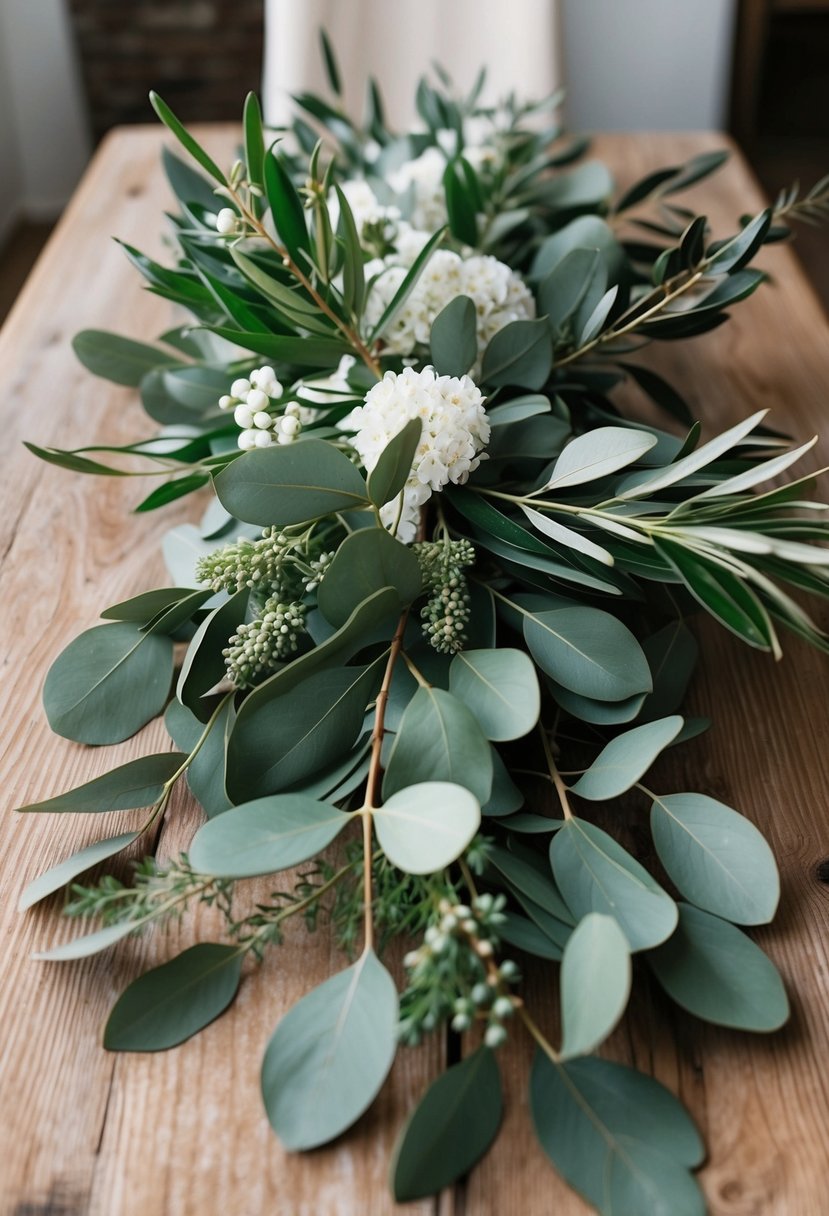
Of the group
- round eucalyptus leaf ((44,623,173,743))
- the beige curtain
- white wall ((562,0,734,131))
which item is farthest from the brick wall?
round eucalyptus leaf ((44,623,173,743))

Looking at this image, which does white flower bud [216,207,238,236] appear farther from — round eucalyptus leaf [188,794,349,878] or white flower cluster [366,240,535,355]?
round eucalyptus leaf [188,794,349,878]

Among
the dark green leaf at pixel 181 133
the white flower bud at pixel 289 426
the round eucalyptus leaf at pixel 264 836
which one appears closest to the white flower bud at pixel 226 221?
the dark green leaf at pixel 181 133

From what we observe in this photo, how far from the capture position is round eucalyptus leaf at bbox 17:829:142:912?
59cm

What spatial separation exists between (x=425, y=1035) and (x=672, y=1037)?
0.39 feet

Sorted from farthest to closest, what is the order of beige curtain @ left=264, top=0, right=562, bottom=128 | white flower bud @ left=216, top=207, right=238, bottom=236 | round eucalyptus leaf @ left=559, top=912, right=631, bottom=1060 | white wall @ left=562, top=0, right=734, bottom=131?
white wall @ left=562, top=0, right=734, bottom=131
beige curtain @ left=264, top=0, right=562, bottom=128
white flower bud @ left=216, top=207, right=238, bottom=236
round eucalyptus leaf @ left=559, top=912, right=631, bottom=1060

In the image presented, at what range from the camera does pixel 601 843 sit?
1.88ft

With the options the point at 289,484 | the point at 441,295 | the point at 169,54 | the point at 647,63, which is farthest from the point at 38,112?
the point at 289,484

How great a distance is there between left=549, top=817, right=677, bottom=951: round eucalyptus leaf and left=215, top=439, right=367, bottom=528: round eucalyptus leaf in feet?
0.73

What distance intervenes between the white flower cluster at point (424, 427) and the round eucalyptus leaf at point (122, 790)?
8.0 inches

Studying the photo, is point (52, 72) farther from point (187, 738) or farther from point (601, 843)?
point (601, 843)

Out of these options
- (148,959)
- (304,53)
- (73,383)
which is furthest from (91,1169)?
(304,53)

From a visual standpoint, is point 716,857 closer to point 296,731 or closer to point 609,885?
point 609,885

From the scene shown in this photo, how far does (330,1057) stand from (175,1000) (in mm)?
92

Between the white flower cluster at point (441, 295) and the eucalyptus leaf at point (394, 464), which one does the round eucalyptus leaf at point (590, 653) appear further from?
the white flower cluster at point (441, 295)
